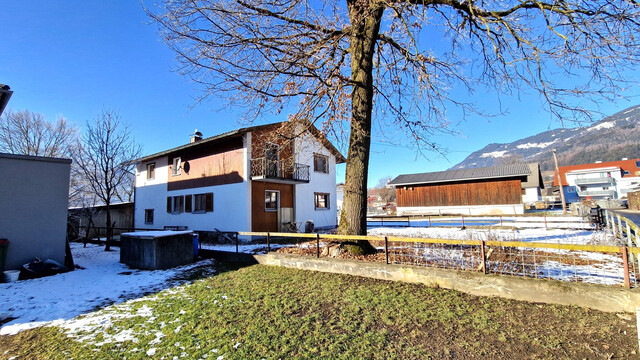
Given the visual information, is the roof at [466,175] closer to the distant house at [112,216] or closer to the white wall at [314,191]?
the white wall at [314,191]

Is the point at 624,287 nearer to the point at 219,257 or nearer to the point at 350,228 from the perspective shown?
the point at 350,228

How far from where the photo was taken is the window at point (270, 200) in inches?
620

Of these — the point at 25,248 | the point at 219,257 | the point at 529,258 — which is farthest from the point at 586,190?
the point at 25,248

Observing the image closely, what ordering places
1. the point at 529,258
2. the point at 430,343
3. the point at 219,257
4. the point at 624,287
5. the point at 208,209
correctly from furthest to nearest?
the point at 208,209 → the point at 219,257 → the point at 529,258 → the point at 624,287 → the point at 430,343

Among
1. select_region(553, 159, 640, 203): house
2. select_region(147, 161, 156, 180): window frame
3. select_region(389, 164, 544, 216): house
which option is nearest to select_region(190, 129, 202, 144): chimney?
select_region(147, 161, 156, 180): window frame

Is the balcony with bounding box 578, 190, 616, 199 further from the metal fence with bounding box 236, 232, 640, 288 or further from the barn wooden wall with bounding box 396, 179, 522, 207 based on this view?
the metal fence with bounding box 236, 232, 640, 288

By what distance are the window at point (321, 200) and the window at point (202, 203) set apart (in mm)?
6537

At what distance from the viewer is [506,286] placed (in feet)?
14.7

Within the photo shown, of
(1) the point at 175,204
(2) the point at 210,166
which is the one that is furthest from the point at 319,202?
(1) the point at 175,204

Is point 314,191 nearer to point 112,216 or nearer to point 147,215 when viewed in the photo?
point 147,215

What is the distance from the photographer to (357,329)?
353cm

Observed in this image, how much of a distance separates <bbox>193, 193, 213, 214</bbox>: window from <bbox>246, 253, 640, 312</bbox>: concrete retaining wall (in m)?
11.5

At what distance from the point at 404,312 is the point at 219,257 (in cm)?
650

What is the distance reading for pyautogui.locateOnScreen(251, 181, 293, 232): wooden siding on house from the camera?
14828mm
